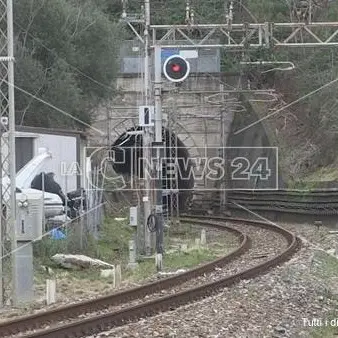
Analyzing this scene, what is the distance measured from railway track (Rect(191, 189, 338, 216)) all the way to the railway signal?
1289 centimetres

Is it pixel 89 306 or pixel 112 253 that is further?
pixel 112 253

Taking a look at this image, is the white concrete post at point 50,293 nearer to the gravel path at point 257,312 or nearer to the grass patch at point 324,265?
the gravel path at point 257,312

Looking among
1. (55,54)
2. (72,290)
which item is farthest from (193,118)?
(72,290)

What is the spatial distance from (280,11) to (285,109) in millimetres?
6737

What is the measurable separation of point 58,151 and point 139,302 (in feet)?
37.8

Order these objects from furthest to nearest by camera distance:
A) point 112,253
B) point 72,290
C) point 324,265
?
point 112,253 < point 324,265 < point 72,290

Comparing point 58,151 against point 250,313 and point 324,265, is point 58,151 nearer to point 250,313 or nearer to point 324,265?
point 324,265

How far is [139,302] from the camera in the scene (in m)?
11.1

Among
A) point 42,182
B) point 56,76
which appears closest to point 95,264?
point 42,182

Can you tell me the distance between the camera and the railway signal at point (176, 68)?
15727mm

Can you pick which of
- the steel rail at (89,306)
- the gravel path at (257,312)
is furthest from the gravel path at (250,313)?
the steel rail at (89,306)

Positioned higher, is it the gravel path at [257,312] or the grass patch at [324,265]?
the gravel path at [257,312]

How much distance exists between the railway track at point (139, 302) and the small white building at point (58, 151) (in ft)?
20.7

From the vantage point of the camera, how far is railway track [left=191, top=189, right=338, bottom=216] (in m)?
27.8
